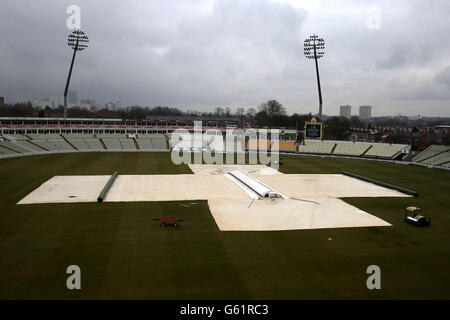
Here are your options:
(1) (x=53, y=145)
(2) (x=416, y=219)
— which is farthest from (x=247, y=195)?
(1) (x=53, y=145)

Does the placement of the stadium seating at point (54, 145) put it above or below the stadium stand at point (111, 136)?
below

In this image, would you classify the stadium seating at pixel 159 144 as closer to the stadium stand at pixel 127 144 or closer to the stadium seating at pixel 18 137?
the stadium stand at pixel 127 144

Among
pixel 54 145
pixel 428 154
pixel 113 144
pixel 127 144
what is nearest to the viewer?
pixel 428 154

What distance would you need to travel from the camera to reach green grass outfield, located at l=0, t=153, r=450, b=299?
41.0ft

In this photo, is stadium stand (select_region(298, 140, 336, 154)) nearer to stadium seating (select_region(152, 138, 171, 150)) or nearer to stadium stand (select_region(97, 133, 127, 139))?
stadium seating (select_region(152, 138, 171, 150))

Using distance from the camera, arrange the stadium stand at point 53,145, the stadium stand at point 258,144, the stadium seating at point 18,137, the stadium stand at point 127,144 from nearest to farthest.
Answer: the stadium stand at point 53,145
the stadium seating at point 18,137
the stadium stand at point 127,144
the stadium stand at point 258,144

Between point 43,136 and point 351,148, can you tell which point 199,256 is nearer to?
point 351,148

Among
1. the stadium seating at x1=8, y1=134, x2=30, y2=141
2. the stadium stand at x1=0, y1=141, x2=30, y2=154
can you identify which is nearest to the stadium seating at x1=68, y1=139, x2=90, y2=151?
the stadium seating at x1=8, y1=134, x2=30, y2=141

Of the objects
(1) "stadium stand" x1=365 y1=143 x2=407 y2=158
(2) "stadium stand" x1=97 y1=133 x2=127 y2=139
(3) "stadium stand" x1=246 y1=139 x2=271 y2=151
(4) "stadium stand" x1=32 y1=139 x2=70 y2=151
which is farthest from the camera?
(2) "stadium stand" x1=97 y1=133 x2=127 y2=139

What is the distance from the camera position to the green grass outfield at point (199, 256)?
41.0 feet

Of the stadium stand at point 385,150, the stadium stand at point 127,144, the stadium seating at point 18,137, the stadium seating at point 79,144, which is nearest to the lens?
the stadium stand at point 385,150

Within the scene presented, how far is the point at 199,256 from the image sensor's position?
51.3 ft

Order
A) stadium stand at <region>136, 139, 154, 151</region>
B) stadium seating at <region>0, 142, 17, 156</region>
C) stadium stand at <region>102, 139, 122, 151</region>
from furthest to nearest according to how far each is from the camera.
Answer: stadium stand at <region>136, 139, 154, 151</region>, stadium stand at <region>102, 139, 122, 151</region>, stadium seating at <region>0, 142, 17, 156</region>

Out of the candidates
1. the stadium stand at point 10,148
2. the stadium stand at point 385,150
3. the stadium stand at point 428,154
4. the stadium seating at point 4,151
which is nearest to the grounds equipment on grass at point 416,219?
the stadium stand at point 428,154
